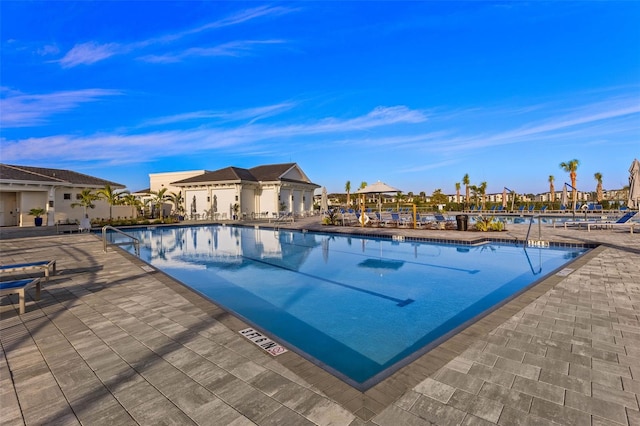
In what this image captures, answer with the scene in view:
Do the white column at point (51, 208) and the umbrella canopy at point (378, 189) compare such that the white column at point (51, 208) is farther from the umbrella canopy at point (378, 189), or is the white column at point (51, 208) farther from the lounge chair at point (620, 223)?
the lounge chair at point (620, 223)

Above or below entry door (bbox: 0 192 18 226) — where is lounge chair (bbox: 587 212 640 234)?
below

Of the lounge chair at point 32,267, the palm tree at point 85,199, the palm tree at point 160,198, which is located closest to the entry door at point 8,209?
the palm tree at point 85,199

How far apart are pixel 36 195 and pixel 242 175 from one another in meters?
13.2

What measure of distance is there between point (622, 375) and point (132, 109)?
26925 mm

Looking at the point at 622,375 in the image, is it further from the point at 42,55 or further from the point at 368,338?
the point at 42,55

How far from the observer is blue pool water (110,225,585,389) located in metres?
4.06

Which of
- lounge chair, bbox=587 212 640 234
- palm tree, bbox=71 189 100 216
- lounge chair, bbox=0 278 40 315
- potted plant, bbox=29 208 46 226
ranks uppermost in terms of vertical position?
palm tree, bbox=71 189 100 216

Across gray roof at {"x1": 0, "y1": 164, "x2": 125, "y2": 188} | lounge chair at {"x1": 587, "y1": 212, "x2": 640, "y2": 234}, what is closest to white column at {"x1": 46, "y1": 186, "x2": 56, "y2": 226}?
gray roof at {"x1": 0, "y1": 164, "x2": 125, "y2": 188}

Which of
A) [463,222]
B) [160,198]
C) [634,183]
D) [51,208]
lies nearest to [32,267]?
[463,222]

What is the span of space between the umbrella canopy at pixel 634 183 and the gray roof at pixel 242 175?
69.2 feet

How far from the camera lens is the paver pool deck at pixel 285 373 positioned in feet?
6.71

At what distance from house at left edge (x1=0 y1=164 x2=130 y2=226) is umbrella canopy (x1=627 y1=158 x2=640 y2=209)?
98.6ft

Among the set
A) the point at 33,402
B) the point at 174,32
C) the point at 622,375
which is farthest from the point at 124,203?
the point at 622,375

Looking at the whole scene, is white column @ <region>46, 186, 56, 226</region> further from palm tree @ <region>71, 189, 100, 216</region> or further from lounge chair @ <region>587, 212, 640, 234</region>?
lounge chair @ <region>587, 212, 640, 234</region>
